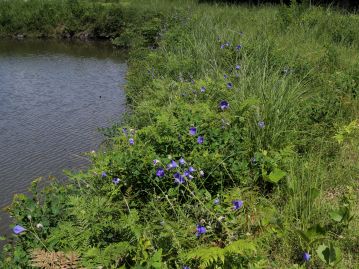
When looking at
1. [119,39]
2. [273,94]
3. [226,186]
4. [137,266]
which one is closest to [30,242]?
[137,266]

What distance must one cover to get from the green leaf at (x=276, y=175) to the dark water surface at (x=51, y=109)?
10.2ft

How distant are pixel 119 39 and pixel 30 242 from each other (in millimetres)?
14369

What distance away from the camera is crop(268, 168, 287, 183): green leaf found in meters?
3.03

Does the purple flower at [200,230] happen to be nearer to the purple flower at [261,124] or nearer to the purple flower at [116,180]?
the purple flower at [116,180]

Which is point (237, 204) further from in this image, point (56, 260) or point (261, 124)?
point (261, 124)

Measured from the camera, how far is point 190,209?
112 inches

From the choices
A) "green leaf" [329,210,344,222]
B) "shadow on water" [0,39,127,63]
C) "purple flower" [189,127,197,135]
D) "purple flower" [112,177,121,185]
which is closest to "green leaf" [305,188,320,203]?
"green leaf" [329,210,344,222]

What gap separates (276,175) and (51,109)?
6974 millimetres

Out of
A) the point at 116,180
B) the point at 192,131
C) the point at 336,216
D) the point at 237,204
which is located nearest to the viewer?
the point at 237,204

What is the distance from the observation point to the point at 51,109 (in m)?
9.11

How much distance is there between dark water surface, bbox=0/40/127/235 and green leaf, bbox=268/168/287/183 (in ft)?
10.2

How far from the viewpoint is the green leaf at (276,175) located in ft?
9.93

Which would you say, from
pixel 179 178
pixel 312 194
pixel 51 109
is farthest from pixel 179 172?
pixel 51 109

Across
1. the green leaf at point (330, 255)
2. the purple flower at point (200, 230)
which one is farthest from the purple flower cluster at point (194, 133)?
the green leaf at point (330, 255)
